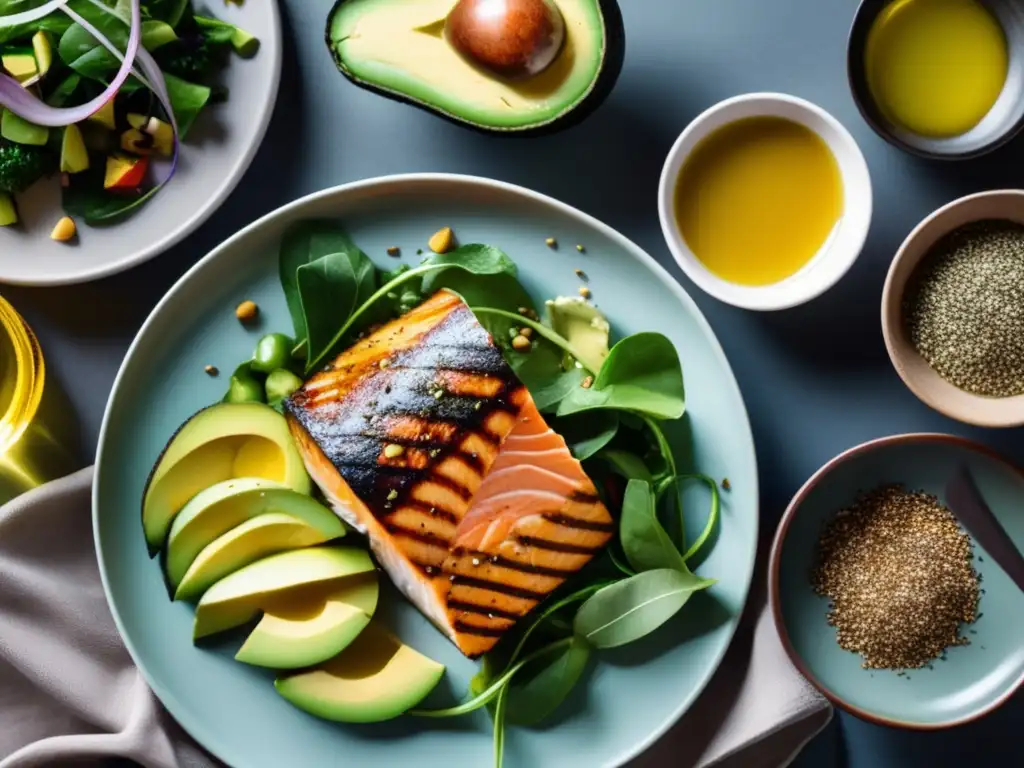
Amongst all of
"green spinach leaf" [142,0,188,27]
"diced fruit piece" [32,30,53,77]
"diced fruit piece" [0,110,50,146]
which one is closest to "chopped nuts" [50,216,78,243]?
"diced fruit piece" [0,110,50,146]

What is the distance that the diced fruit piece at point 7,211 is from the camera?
177 centimetres

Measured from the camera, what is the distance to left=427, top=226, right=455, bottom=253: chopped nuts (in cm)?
172

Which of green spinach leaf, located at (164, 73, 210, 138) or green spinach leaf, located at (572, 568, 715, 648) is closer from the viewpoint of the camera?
green spinach leaf, located at (572, 568, 715, 648)

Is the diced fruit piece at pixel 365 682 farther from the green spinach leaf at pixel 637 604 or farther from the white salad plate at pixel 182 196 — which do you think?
the white salad plate at pixel 182 196

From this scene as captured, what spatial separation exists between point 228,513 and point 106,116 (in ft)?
2.19

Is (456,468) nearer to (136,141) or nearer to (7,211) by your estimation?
(136,141)

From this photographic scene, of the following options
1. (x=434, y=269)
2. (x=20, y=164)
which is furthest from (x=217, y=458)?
(x=20, y=164)

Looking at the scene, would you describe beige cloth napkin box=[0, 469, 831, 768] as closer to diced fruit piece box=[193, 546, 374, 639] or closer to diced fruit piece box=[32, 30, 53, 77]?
diced fruit piece box=[193, 546, 374, 639]

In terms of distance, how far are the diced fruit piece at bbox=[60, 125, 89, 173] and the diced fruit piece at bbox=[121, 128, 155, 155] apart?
7cm

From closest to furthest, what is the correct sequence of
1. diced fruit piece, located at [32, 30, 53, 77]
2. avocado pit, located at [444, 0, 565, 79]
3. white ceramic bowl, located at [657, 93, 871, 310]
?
avocado pit, located at [444, 0, 565, 79], white ceramic bowl, located at [657, 93, 871, 310], diced fruit piece, located at [32, 30, 53, 77]

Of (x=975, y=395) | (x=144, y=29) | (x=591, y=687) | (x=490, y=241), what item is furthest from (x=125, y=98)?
(x=975, y=395)

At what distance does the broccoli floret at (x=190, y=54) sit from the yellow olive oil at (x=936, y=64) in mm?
1026

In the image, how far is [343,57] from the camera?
61.9 inches

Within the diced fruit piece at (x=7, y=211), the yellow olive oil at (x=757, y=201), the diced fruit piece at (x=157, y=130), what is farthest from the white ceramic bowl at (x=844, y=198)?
the diced fruit piece at (x=7, y=211)
